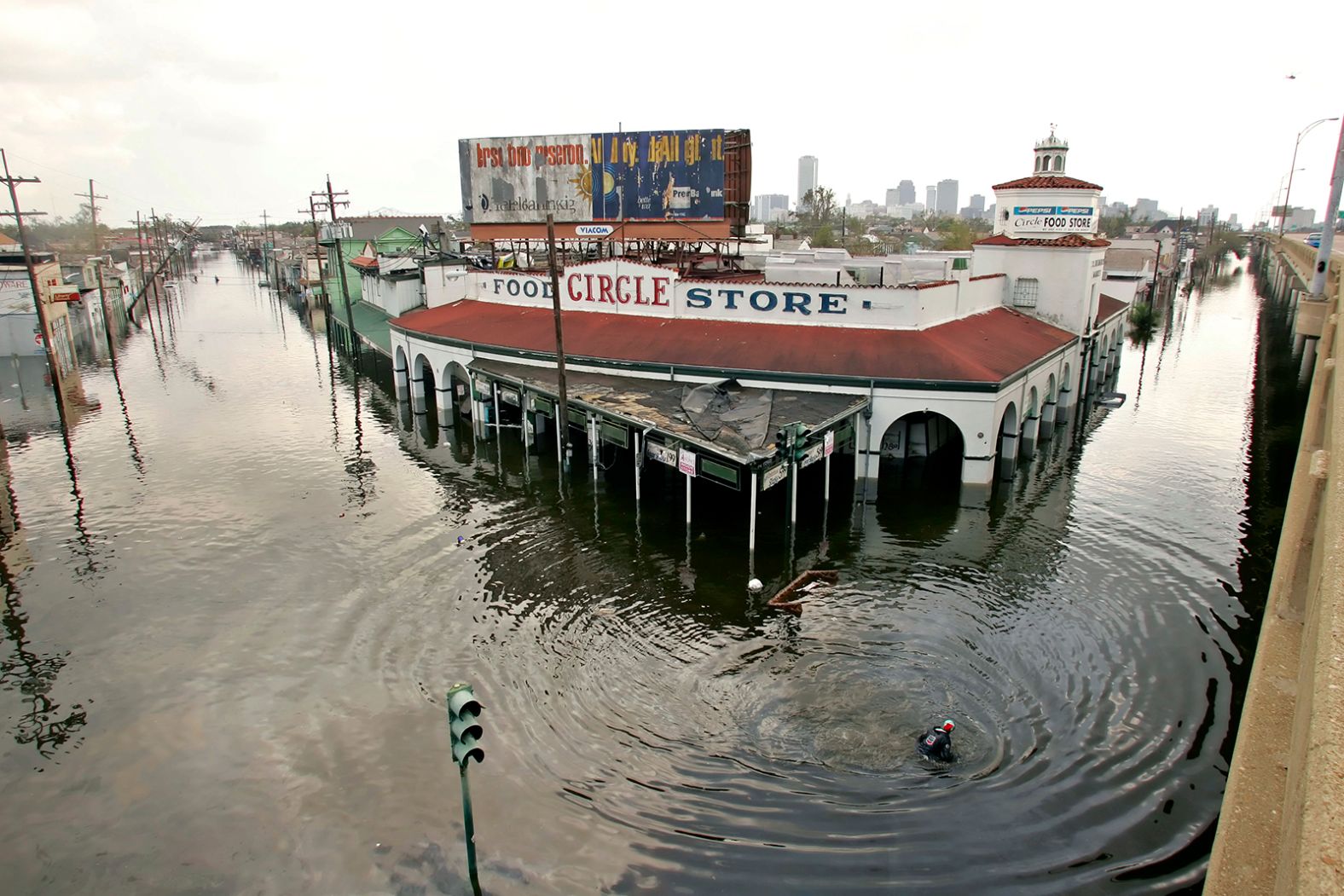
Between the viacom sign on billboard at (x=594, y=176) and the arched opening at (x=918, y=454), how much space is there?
13.4 meters

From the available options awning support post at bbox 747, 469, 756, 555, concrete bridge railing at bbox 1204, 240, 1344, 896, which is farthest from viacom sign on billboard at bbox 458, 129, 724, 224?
concrete bridge railing at bbox 1204, 240, 1344, 896

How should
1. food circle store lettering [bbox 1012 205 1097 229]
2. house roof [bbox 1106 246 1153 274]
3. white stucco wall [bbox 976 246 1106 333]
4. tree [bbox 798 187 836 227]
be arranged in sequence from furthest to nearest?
tree [bbox 798 187 836 227], house roof [bbox 1106 246 1153 274], food circle store lettering [bbox 1012 205 1097 229], white stucco wall [bbox 976 246 1106 333]

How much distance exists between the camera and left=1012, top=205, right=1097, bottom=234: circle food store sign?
3634 centimetres

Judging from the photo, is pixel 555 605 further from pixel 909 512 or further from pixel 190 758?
pixel 909 512

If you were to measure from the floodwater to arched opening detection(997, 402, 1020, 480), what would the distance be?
1472 mm

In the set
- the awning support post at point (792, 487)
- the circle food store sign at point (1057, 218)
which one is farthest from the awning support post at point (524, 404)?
the circle food store sign at point (1057, 218)

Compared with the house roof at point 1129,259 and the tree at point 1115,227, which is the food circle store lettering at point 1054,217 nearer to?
the house roof at point 1129,259

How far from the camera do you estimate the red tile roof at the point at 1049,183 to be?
35869 millimetres

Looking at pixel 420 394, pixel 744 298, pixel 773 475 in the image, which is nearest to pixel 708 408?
pixel 773 475

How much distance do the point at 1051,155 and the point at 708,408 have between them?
25.3 metres

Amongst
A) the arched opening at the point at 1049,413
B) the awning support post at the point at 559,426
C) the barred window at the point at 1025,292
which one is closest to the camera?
the awning support post at the point at 559,426

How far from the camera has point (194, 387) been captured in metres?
45.1

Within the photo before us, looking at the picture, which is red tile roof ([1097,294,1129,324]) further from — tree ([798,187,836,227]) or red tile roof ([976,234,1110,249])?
tree ([798,187,836,227])

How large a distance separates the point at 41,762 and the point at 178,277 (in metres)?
151
